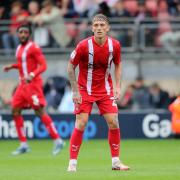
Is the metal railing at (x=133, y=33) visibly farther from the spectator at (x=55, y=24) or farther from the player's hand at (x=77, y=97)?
the player's hand at (x=77, y=97)

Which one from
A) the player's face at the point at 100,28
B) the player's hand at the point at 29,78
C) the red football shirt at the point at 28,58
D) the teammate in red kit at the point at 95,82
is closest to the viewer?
the player's face at the point at 100,28

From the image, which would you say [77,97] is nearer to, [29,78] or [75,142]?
[75,142]

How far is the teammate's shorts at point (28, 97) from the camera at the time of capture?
16.0 metres

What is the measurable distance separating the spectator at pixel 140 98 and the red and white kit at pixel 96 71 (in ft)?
27.7

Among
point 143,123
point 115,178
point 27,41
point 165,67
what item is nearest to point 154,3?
point 165,67

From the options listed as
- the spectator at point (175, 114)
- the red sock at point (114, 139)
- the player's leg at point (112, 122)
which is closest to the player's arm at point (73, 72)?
the player's leg at point (112, 122)

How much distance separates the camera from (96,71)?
11641 millimetres

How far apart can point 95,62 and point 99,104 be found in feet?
1.99

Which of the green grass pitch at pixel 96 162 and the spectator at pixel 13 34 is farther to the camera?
the spectator at pixel 13 34

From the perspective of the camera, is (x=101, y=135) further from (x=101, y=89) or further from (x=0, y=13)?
(x=101, y=89)

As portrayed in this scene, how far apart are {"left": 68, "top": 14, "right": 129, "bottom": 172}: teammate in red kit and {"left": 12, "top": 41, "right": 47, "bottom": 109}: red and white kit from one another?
4.19m

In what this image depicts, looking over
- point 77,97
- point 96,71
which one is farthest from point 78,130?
point 96,71

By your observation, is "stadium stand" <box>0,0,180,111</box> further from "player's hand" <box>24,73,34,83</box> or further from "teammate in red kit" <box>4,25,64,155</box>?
"player's hand" <box>24,73,34,83</box>

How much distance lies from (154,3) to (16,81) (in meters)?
4.07
